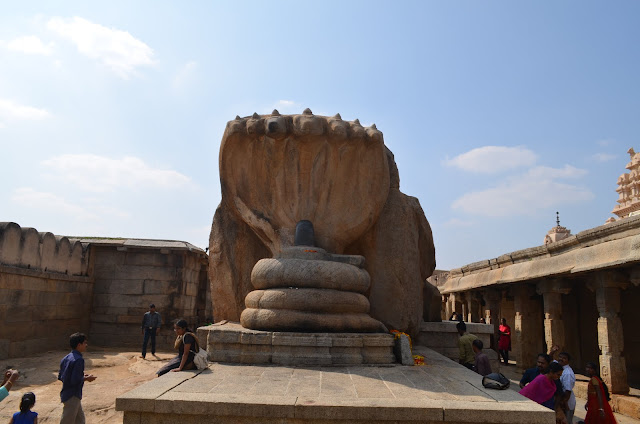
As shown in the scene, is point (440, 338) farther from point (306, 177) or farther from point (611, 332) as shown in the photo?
point (611, 332)

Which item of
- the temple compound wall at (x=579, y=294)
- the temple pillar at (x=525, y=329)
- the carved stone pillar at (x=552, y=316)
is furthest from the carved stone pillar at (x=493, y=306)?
the carved stone pillar at (x=552, y=316)

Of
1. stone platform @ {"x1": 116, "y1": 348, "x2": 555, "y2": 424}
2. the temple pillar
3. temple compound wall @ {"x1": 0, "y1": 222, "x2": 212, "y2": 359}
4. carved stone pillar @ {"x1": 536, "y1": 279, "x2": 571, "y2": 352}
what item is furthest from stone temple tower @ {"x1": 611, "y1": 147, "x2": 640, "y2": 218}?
stone platform @ {"x1": 116, "y1": 348, "x2": 555, "y2": 424}

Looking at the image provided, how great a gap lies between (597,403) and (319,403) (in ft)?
11.6

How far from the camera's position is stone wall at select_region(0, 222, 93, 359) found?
31.1 feet

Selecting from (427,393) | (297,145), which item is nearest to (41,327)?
(297,145)

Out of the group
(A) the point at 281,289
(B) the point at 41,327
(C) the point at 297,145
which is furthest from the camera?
(B) the point at 41,327

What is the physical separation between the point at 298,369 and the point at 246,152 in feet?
10.4

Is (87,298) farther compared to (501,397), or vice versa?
(87,298)

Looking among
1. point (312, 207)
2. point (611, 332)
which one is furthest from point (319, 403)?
point (611, 332)

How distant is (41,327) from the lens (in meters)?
10.7

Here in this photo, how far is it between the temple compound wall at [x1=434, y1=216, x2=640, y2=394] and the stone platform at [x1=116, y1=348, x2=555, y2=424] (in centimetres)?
517

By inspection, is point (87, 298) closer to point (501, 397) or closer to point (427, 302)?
point (427, 302)

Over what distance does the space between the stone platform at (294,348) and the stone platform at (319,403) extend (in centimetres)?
79

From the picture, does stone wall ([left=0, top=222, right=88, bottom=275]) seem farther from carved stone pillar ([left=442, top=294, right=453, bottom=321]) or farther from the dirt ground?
carved stone pillar ([left=442, top=294, right=453, bottom=321])
